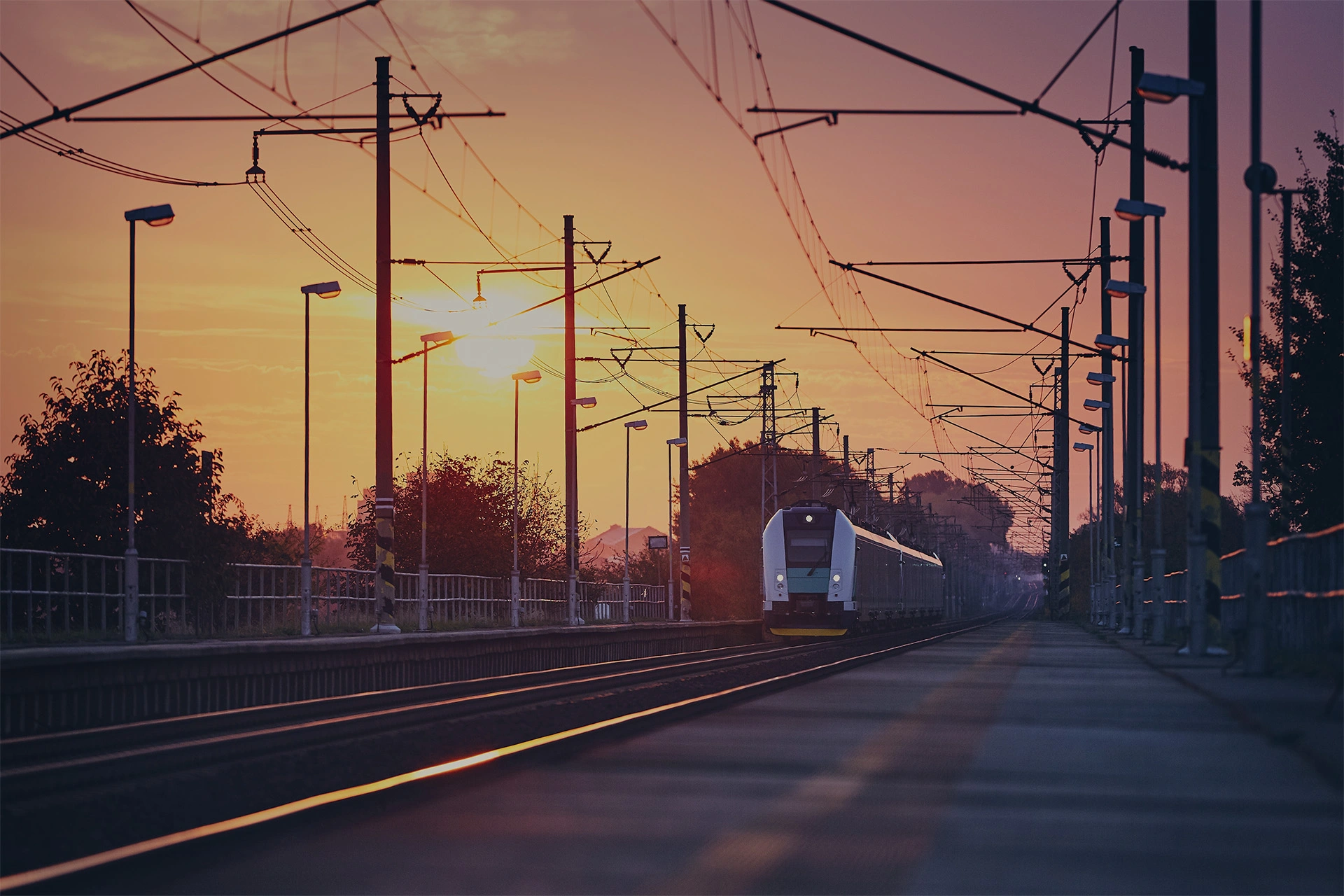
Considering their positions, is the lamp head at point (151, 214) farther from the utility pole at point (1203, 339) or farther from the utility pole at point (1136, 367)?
the utility pole at point (1136, 367)

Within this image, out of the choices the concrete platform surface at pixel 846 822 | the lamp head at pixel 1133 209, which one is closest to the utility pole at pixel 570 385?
the lamp head at pixel 1133 209

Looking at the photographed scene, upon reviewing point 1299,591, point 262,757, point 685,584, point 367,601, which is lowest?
point 685,584

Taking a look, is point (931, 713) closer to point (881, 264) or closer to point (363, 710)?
point (363, 710)

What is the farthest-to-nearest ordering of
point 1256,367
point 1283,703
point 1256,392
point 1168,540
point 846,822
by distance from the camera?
point 1168,540 < point 1256,392 < point 1256,367 < point 1283,703 < point 846,822

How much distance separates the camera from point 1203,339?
21.9 meters

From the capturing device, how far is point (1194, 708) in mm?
14922

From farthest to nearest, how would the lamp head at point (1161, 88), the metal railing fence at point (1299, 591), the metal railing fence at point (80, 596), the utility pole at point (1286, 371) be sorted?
the utility pole at point (1286, 371)
the metal railing fence at point (80, 596)
the lamp head at point (1161, 88)
the metal railing fence at point (1299, 591)

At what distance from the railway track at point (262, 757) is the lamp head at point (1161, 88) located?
27.4 feet

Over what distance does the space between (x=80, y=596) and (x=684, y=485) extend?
33409mm

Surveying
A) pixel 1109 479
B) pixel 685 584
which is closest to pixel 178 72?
pixel 685 584

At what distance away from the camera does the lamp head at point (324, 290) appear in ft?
110

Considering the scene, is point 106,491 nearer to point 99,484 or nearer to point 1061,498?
point 99,484

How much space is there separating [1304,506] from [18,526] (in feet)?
111

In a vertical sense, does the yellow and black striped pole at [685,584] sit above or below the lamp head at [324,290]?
below
